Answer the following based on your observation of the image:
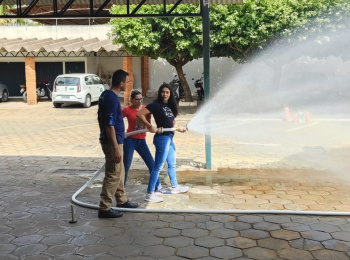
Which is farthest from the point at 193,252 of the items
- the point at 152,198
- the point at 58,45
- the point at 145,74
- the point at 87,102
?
the point at 145,74

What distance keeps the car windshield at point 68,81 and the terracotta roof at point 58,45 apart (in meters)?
1.69

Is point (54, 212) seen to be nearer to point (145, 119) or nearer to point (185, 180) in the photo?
point (145, 119)

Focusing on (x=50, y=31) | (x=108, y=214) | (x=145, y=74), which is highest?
(x=50, y=31)

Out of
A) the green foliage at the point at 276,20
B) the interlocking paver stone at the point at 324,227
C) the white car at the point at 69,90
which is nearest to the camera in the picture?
the interlocking paver stone at the point at 324,227

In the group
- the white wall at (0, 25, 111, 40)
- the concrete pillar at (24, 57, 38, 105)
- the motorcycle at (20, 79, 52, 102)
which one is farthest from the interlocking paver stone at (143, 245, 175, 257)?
the motorcycle at (20, 79, 52, 102)

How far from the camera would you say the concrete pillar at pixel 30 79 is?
22.1 metres

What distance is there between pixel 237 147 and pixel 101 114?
19.3 ft

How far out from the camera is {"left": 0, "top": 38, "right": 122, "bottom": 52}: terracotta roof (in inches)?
832

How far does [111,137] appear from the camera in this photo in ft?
15.8

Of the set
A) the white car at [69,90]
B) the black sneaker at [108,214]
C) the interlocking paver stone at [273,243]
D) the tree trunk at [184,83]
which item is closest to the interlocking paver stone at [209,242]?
the interlocking paver stone at [273,243]

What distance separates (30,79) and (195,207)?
18681 mm

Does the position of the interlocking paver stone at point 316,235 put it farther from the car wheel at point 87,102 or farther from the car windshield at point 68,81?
the car wheel at point 87,102

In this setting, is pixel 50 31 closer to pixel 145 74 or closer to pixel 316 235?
pixel 145 74

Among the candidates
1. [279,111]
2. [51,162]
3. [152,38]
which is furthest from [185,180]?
[279,111]
